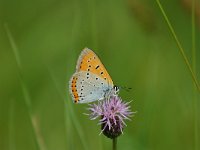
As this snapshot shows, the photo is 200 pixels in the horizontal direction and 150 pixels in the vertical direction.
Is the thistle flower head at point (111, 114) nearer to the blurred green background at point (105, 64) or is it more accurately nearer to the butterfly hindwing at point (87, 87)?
the butterfly hindwing at point (87, 87)

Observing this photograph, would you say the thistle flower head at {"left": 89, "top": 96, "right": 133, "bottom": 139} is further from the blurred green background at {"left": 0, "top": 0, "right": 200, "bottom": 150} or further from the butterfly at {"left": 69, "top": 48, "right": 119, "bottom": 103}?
the blurred green background at {"left": 0, "top": 0, "right": 200, "bottom": 150}

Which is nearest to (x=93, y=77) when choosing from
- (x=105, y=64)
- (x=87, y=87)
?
(x=87, y=87)

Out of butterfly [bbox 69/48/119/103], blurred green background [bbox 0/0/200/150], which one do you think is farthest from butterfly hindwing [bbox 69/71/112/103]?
blurred green background [bbox 0/0/200/150]

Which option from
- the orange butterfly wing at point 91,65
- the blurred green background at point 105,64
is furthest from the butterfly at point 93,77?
the blurred green background at point 105,64

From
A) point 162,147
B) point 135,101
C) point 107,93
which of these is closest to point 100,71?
point 107,93

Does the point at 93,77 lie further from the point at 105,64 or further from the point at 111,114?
the point at 105,64

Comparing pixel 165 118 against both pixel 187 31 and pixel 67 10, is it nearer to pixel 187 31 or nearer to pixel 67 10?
pixel 187 31
